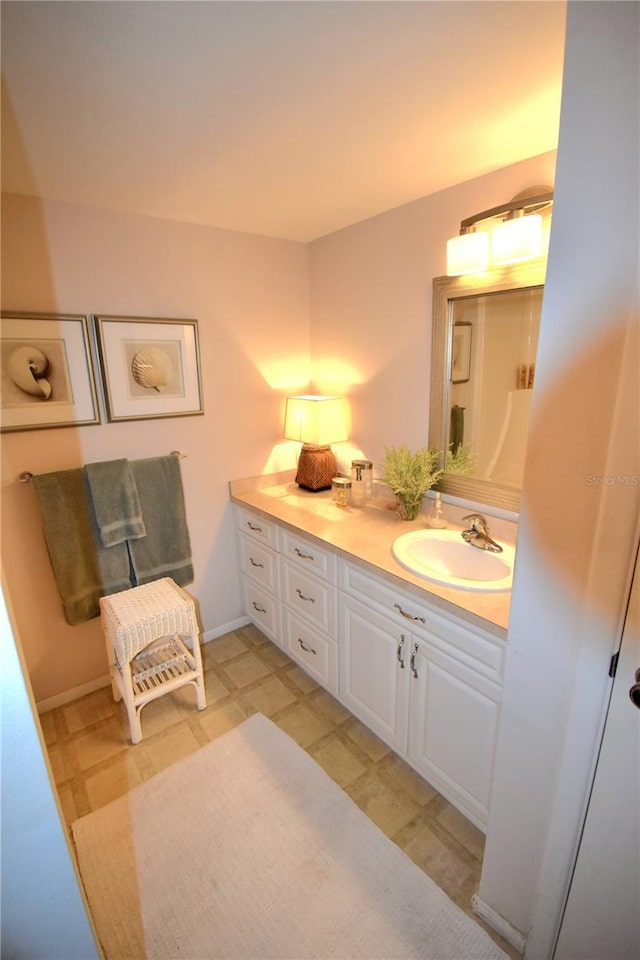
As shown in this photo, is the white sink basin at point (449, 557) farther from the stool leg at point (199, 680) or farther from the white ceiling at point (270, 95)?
the white ceiling at point (270, 95)

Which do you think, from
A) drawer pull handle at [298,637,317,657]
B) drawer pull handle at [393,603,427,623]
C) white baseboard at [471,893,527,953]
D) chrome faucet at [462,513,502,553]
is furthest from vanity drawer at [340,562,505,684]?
white baseboard at [471,893,527,953]

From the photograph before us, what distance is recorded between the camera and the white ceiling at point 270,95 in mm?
849

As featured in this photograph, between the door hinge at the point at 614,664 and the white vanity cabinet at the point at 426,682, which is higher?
the door hinge at the point at 614,664

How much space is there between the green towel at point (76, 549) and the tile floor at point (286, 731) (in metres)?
0.52

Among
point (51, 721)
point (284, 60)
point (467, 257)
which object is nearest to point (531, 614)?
point (467, 257)

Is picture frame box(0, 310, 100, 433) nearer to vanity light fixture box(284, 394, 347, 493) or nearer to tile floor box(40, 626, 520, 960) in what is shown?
vanity light fixture box(284, 394, 347, 493)

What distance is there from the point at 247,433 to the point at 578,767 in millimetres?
1988


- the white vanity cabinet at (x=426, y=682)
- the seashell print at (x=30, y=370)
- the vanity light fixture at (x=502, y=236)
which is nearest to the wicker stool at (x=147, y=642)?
the white vanity cabinet at (x=426, y=682)

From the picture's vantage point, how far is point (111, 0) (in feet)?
2.58

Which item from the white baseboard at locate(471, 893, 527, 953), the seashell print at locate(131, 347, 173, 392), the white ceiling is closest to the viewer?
the white ceiling

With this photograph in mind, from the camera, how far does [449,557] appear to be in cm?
175

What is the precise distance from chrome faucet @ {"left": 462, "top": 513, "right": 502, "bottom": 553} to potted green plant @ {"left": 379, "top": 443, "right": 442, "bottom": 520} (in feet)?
0.92

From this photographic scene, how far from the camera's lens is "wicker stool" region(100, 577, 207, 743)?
177cm

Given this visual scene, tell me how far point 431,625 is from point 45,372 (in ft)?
5.90
